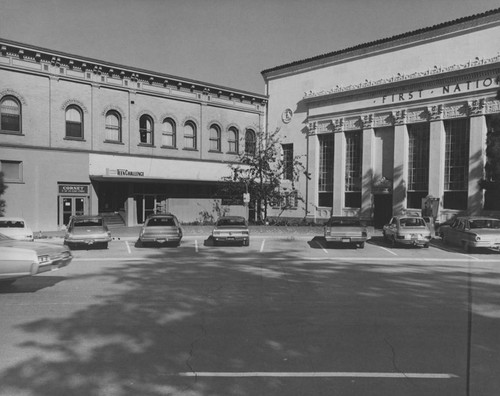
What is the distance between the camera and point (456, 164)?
1110 inches

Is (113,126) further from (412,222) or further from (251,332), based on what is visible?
(251,332)

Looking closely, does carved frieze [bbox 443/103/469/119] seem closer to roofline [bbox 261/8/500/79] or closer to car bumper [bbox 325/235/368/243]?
roofline [bbox 261/8/500/79]

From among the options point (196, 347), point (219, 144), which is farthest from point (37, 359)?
point (219, 144)

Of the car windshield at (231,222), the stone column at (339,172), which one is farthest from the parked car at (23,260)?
the stone column at (339,172)

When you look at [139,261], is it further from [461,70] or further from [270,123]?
[270,123]

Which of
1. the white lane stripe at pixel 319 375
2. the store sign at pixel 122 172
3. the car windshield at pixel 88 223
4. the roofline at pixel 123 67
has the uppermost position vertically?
the roofline at pixel 123 67

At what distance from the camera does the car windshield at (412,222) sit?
20672 mm

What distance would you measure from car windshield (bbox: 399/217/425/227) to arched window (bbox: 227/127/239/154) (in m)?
18.3

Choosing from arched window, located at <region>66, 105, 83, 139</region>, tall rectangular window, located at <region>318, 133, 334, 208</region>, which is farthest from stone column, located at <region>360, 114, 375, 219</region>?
arched window, located at <region>66, 105, 83, 139</region>

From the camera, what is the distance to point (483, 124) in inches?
1043

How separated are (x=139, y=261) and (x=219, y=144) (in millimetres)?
21098

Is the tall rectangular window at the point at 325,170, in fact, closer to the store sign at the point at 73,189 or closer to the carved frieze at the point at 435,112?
the carved frieze at the point at 435,112

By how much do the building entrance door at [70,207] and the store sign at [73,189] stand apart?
0.40 m

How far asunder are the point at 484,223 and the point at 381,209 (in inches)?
501
